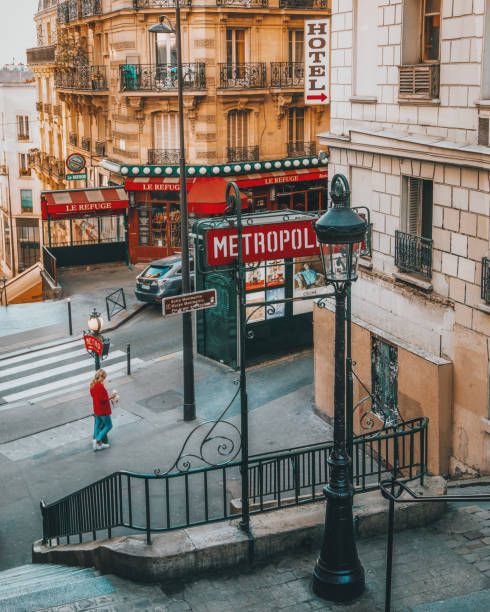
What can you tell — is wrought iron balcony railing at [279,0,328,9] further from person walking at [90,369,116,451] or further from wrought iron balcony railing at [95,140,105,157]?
person walking at [90,369,116,451]

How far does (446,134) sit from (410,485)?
5.30 metres

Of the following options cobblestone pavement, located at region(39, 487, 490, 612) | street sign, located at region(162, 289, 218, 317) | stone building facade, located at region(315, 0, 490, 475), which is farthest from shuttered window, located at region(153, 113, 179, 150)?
cobblestone pavement, located at region(39, 487, 490, 612)

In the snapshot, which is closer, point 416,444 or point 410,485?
point 410,485

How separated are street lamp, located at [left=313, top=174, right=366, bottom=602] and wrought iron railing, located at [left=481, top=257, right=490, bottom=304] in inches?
153

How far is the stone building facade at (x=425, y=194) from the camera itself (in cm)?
1166

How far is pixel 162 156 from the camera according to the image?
3139cm

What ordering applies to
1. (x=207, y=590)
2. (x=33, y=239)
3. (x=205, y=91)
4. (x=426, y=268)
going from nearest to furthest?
(x=207, y=590) → (x=426, y=268) → (x=205, y=91) → (x=33, y=239)

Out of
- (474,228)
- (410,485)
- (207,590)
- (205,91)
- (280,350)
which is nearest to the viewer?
(207,590)

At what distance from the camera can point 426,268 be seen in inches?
511

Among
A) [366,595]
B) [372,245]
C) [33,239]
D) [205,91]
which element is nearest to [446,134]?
[372,245]

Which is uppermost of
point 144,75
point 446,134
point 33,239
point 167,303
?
point 144,75

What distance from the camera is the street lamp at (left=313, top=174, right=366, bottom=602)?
8.16 metres

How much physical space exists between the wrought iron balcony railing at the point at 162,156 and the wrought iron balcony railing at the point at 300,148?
16.8 feet

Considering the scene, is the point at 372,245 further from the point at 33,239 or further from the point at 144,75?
the point at 33,239
